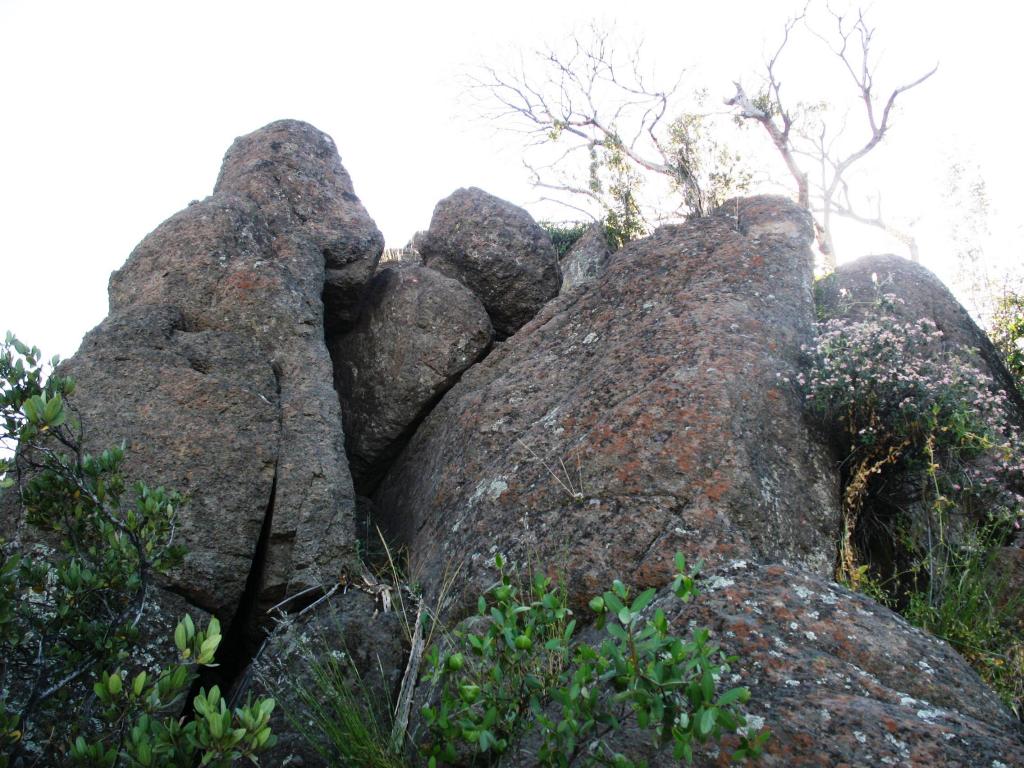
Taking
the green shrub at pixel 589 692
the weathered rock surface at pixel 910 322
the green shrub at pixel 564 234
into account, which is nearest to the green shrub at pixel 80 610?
the green shrub at pixel 589 692

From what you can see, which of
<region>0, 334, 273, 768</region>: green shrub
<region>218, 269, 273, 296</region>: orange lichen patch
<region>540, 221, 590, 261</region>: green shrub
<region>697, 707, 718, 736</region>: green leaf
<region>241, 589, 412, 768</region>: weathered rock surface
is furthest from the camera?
<region>540, 221, 590, 261</region>: green shrub

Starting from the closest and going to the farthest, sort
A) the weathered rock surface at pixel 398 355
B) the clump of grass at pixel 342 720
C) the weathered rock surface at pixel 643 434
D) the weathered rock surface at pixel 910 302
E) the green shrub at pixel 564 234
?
1. the clump of grass at pixel 342 720
2. the weathered rock surface at pixel 643 434
3. the weathered rock surface at pixel 910 302
4. the weathered rock surface at pixel 398 355
5. the green shrub at pixel 564 234

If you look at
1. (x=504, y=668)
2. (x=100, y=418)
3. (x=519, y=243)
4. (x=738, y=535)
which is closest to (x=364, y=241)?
(x=519, y=243)

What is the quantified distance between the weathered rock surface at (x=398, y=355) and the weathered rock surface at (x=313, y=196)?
0.29 m

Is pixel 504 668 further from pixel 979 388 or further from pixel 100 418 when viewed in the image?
pixel 979 388

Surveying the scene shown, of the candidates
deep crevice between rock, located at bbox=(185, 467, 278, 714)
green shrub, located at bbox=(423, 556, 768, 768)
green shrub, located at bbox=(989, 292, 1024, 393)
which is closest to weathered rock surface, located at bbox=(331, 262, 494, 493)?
deep crevice between rock, located at bbox=(185, 467, 278, 714)

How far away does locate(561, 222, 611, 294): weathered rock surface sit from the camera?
29.4 ft

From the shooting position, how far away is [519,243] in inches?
334

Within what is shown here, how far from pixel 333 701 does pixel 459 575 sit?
1.16m

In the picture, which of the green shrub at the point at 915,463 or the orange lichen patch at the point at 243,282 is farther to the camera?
the orange lichen patch at the point at 243,282

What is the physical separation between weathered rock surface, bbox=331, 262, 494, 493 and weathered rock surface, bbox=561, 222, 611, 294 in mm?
1461

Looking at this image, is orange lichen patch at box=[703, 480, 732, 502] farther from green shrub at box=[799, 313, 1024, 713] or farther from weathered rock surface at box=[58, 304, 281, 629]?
weathered rock surface at box=[58, 304, 281, 629]

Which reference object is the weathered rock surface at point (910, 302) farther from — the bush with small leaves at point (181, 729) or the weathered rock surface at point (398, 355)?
the bush with small leaves at point (181, 729)

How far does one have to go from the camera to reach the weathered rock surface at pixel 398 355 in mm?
7188
